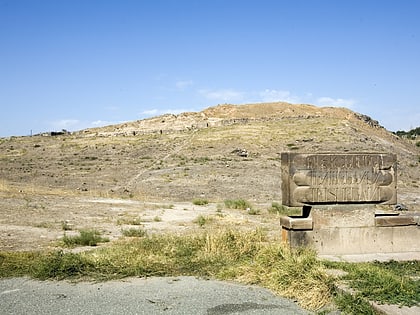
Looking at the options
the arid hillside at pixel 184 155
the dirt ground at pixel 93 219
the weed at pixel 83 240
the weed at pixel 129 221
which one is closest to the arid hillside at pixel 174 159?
the arid hillside at pixel 184 155

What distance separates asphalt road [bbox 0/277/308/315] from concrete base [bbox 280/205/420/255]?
238 centimetres

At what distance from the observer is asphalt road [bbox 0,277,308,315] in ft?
21.6

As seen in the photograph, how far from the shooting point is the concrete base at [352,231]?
9.69 metres

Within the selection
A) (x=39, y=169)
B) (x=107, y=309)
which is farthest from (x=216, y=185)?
(x=107, y=309)

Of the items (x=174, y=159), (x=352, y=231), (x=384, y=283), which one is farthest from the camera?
(x=174, y=159)

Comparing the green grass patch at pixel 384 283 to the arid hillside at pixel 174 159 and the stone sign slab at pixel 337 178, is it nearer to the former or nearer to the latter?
the stone sign slab at pixel 337 178

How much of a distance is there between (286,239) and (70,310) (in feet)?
15.7

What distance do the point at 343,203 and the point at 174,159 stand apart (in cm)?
3460

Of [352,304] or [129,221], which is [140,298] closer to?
[352,304]

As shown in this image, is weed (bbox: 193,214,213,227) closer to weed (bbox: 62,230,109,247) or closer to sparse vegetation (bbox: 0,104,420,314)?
sparse vegetation (bbox: 0,104,420,314)

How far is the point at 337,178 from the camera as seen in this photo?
9.99 meters

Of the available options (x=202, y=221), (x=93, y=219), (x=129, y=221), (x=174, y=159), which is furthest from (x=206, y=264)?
(x=174, y=159)

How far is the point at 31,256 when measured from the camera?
9.75 meters

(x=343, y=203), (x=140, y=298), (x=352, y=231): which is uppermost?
(x=343, y=203)
